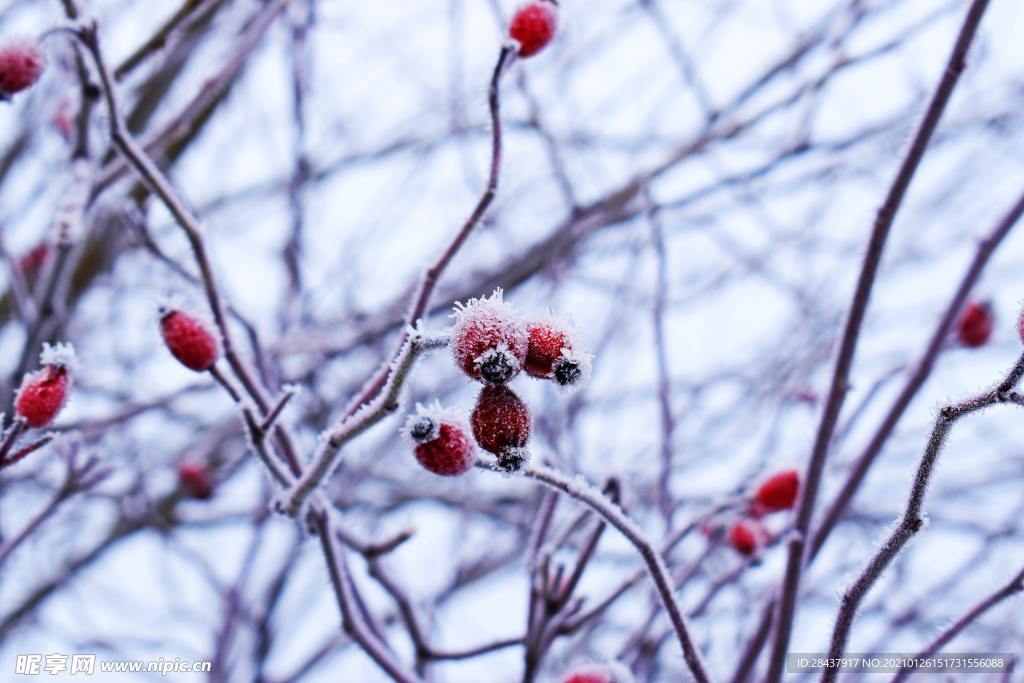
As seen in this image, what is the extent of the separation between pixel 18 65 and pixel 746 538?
5.08 ft

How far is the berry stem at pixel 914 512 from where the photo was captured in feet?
3.20

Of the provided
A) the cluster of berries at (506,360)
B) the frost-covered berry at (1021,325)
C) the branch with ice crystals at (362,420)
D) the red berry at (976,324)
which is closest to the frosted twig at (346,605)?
the branch with ice crystals at (362,420)

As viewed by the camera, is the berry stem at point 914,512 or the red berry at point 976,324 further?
the red berry at point 976,324

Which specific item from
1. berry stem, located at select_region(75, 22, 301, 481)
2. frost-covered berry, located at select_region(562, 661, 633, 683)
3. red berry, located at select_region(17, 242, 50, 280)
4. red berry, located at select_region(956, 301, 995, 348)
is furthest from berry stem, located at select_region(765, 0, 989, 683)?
red berry, located at select_region(17, 242, 50, 280)

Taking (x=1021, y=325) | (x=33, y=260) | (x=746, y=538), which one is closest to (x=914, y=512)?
(x=1021, y=325)

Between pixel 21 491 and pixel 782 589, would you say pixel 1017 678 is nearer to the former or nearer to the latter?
pixel 782 589

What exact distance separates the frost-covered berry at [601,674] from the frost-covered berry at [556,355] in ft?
2.03

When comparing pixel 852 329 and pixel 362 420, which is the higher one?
pixel 852 329

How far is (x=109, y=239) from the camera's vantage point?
11.1 ft

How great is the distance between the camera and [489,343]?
36.0 inches

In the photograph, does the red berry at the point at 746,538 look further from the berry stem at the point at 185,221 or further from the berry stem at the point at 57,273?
the berry stem at the point at 57,273

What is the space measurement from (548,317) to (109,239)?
283 cm

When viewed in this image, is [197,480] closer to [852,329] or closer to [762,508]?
[762,508]

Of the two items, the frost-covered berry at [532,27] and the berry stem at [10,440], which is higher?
the frost-covered berry at [532,27]
